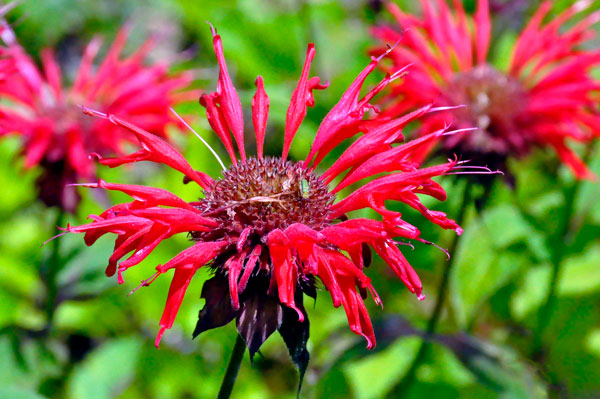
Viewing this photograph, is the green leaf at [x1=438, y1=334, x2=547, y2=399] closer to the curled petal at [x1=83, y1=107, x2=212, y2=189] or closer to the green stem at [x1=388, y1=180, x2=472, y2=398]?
the green stem at [x1=388, y1=180, x2=472, y2=398]

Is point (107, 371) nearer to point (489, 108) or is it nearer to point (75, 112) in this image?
point (75, 112)

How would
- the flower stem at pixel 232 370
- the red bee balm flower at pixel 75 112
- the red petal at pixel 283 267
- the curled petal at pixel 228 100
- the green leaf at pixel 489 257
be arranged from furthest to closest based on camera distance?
the green leaf at pixel 489 257, the red bee balm flower at pixel 75 112, the curled petal at pixel 228 100, the flower stem at pixel 232 370, the red petal at pixel 283 267

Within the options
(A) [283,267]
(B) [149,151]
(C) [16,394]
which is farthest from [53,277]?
(A) [283,267]

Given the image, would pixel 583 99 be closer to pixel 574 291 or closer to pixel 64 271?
pixel 574 291

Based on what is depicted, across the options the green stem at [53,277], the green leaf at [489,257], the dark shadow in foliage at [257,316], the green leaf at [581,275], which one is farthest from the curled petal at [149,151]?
the green leaf at [581,275]

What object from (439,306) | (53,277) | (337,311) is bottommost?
(337,311)

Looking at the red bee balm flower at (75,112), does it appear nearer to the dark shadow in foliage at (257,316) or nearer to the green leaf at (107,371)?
the green leaf at (107,371)

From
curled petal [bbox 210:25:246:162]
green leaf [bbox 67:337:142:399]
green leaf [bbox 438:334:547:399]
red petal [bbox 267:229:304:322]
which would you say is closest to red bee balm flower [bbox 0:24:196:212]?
green leaf [bbox 67:337:142:399]
